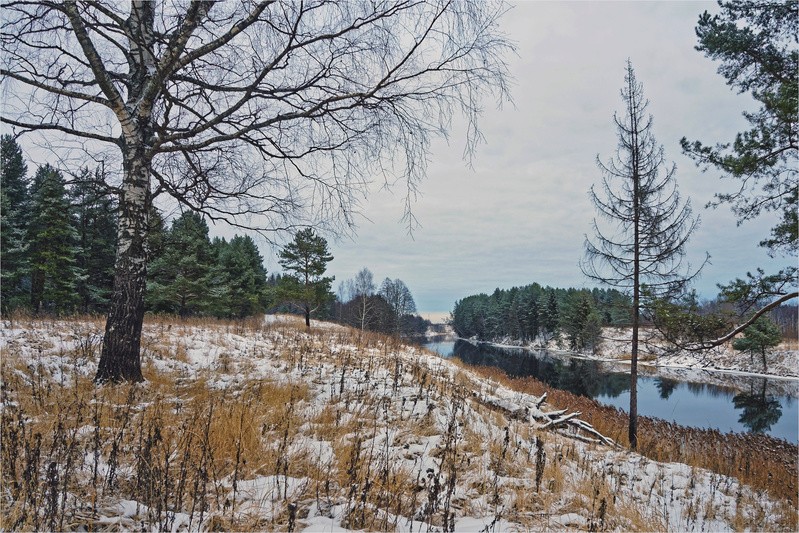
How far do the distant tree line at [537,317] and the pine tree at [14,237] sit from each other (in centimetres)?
4128

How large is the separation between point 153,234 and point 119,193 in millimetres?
777

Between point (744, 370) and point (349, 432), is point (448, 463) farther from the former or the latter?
point (744, 370)

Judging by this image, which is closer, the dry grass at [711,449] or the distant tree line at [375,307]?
the dry grass at [711,449]

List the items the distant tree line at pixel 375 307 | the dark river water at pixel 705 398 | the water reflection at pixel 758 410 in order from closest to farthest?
the water reflection at pixel 758 410, the dark river water at pixel 705 398, the distant tree line at pixel 375 307

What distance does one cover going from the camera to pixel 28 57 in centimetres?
479

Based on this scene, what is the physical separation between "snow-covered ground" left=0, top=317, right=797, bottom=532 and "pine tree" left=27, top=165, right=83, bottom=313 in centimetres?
1895

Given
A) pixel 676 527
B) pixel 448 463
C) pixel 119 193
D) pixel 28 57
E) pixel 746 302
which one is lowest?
pixel 676 527

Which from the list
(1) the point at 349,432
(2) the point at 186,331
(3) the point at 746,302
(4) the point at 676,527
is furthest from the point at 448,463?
(2) the point at 186,331

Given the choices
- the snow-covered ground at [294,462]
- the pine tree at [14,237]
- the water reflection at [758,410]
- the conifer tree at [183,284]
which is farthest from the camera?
the conifer tree at [183,284]

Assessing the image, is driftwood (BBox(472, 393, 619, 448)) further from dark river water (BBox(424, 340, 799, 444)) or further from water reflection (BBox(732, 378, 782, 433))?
water reflection (BBox(732, 378, 782, 433))

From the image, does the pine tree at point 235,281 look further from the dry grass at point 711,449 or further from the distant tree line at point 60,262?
the dry grass at point 711,449

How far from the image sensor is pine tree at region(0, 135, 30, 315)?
823 inches

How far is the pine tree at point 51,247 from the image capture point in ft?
69.1

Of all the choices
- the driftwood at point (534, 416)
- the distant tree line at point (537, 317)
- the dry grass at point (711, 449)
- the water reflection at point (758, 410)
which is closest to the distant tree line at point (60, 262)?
the driftwood at point (534, 416)
